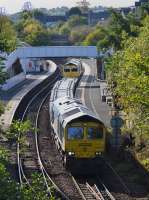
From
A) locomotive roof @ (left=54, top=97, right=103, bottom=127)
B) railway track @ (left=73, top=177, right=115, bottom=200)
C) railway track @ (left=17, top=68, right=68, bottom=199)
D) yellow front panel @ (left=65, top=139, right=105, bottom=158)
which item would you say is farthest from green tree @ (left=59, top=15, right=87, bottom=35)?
railway track @ (left=73, top=177, right=115, bottom=200)

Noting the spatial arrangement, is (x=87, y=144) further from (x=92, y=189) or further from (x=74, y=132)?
(x=92, y=189)

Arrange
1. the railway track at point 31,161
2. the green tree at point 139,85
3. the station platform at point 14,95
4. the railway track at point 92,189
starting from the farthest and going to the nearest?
1. the station platform at point 14,95
2. the railway track at point 31,161
3. the green tree at point 139,85
4. the railway track at point 92,189

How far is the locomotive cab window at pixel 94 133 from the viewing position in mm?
23250

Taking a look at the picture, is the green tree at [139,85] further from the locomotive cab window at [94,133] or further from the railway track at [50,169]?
the railway track at [50,169]

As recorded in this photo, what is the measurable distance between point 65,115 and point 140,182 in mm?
4209

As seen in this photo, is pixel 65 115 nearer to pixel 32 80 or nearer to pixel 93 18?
pixel 32 80

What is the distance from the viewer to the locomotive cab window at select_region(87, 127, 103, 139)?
2325cm

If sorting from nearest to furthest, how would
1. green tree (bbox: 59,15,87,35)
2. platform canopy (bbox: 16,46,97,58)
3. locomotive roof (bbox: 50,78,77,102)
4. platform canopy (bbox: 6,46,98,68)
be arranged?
locomotive roof (bbox: 50,78,77,102), platform canopy (bbox: 6,46,98,68), platform canopy (bbox: 16,46,97,58), green tree (bbox: 59,15,87,35)

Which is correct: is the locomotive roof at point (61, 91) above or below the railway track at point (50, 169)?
above

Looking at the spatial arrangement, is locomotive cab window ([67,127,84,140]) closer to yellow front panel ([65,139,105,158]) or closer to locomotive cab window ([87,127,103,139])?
yellow front panel ([65,139,105,158])

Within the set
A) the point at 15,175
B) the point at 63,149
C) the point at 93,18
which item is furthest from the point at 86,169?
the point at 93,18

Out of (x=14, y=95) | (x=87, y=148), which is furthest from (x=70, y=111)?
(x=14, y=95)

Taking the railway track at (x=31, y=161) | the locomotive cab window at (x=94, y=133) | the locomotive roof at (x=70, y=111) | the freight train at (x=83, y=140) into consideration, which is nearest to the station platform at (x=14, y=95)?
the railway track at (x=31, y=161)

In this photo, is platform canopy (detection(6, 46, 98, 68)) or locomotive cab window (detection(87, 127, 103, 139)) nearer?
locomotive cab window (detection(87, 127, 103, 139))
